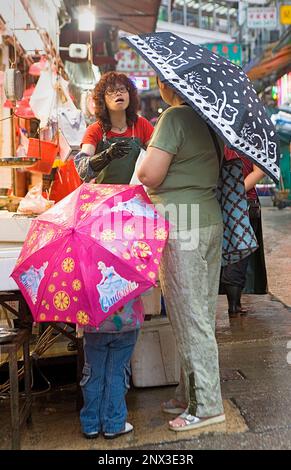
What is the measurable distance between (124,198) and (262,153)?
819 millimetres

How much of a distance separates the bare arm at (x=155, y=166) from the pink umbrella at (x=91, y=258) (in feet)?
0.51

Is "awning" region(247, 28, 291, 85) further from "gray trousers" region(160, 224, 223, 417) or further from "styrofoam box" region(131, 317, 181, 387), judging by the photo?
"gray trousers" region(160, 224, 223, 417)

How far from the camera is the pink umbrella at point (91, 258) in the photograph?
277 cm

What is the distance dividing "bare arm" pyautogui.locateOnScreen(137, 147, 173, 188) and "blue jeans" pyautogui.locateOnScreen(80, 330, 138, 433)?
0.89 meters

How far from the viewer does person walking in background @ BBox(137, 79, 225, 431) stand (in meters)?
3.20

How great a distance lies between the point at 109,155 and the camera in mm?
3475

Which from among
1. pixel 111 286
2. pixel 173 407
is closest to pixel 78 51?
pixel 173 407

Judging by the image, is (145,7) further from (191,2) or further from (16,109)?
(191,2)

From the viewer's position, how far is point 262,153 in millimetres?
3111

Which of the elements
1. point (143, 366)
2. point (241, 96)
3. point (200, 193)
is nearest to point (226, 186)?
point (200, 193)

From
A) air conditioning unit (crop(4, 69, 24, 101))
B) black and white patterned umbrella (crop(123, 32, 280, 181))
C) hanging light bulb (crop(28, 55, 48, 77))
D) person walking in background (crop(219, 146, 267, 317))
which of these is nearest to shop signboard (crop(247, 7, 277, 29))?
hanging light bulb (crop(28, 55, 48, 77))

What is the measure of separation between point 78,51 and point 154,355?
8.03 metres

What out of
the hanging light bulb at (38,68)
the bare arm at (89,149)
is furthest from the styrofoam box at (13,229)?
the hanging light bulb at (38,68)

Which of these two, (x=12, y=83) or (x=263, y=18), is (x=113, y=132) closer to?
(x=12, y=83)
